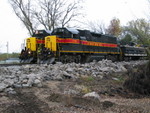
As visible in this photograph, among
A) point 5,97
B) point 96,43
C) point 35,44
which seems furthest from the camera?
point 96,43

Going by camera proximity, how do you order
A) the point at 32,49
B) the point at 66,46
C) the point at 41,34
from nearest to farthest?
the point at 66,46 < the point at 32,49 < the point at 41,34

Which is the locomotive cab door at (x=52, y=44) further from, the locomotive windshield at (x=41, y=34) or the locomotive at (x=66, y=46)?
the locomotive windshield at (x=41, y=34)

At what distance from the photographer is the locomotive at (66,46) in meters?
15.7

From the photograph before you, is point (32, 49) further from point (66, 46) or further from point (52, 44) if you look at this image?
point (66, 46)

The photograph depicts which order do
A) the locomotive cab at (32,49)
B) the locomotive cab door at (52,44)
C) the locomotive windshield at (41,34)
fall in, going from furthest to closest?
the locomotive windshield at (41,34) < the locomotive cab at (32,49) < the locomotive cab door at (52,44)

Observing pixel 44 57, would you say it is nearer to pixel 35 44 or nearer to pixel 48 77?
pixel 35 44

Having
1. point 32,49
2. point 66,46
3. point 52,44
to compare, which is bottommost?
point 32,49

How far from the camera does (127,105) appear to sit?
505 centimetres

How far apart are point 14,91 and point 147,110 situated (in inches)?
135

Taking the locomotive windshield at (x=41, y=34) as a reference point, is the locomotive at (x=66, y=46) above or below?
below

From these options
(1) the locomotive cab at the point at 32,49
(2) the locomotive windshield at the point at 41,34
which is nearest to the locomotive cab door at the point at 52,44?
(1) the locomotive cab at the point at 32,49

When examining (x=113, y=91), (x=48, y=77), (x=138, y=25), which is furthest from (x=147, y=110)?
(x=138, y=25)

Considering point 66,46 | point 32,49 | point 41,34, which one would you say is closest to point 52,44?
point 66,46

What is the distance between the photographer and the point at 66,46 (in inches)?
634
